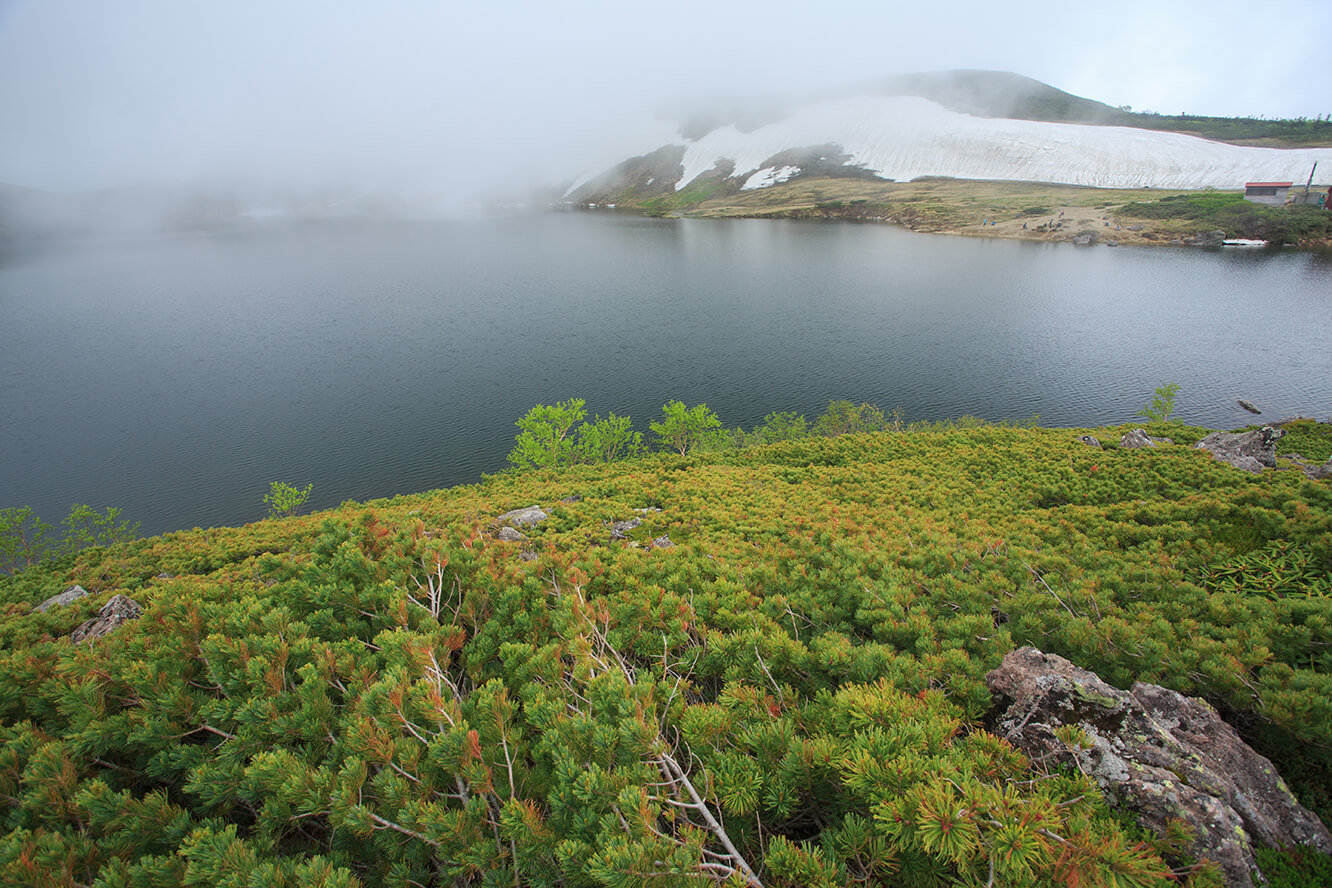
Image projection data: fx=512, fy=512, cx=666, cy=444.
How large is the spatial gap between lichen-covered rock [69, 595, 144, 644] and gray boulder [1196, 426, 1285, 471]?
2120cm

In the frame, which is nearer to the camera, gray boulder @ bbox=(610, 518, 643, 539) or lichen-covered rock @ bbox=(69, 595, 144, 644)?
lichen-covered rock @ bbox=(69, 595, 144, 644)

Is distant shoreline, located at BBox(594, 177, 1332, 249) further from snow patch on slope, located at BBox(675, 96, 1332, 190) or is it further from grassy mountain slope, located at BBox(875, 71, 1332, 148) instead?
grassy mountain slope, located at BBox(875, 71, 1332, 148)

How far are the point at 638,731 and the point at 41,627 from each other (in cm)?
1126

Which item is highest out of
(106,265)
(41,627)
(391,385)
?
(106,265)

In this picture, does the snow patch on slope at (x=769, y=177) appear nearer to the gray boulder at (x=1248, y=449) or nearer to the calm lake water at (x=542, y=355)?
the calm lake water at (x=542, y=355)

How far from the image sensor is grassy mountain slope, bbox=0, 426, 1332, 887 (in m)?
2.57

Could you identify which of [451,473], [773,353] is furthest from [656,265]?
[451,473]

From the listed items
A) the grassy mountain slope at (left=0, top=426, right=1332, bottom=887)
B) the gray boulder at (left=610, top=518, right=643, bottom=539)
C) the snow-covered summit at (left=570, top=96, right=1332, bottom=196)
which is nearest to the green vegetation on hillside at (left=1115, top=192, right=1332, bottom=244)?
the snow-covered summit at (left=570, top=96, right=1332, bottom=196)

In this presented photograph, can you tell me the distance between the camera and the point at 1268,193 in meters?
88.8

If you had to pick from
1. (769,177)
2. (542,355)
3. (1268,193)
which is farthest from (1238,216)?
(769,177)

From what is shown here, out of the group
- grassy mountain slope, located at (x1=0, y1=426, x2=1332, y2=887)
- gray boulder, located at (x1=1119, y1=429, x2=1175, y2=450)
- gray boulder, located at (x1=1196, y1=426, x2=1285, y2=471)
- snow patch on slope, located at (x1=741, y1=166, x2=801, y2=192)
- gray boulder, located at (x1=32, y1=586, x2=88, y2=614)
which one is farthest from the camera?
snow patch on slope, located at (x1=741, y1=166, x2=801, y2=192)

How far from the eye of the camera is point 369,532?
216 inches

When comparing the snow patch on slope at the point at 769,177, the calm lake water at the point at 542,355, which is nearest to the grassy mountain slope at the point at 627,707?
the calm lake water at the point at 542,355

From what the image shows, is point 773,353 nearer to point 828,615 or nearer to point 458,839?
point 828,615
